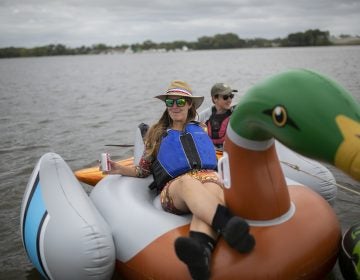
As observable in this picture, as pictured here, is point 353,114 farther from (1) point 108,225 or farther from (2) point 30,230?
(2) point 30,230

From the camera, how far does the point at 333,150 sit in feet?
6.31

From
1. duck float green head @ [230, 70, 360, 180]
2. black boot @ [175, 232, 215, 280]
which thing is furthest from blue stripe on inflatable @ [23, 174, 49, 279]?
duck float green head @ [230, 70, 360, 180]

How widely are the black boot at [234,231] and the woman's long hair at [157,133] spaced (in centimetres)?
105

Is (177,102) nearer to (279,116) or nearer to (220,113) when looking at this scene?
(279,116)

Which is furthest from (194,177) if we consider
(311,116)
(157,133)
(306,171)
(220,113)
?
(220,113)

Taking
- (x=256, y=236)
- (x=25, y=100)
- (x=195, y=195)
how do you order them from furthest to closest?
(x=25, y=100), (x=195, y=195), (x=256, y=236)

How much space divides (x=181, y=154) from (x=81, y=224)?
2.75 ft

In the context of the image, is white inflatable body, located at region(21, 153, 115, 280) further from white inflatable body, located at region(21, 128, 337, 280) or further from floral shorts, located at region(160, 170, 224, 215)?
floral shorts, located at region(160, 170, 224, 215)

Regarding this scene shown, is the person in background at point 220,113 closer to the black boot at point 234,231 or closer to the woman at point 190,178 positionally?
the woman at point 190,178

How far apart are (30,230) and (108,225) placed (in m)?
0.57

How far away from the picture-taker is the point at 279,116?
202 centimetres

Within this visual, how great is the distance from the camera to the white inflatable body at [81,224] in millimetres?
2576

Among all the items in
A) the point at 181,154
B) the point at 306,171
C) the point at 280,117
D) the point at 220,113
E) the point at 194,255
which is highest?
the point at 280,117

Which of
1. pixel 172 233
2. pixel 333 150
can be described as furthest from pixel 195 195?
pixel 333 150
